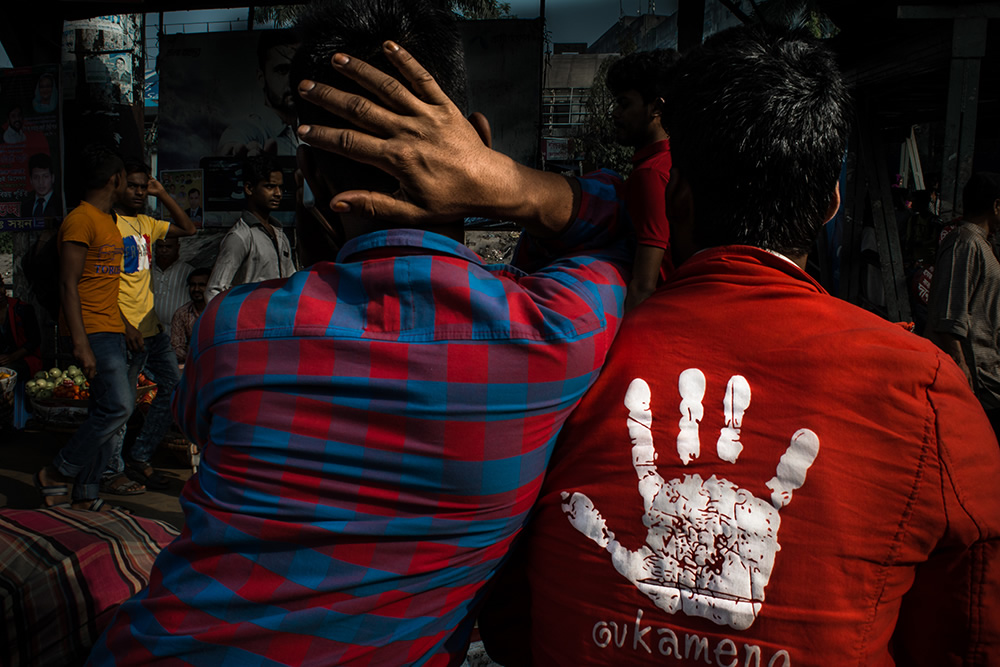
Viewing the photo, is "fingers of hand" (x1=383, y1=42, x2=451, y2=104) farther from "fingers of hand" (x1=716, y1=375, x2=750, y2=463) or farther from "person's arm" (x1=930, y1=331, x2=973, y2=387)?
"person's arm" (x1=930, y1=331, x2=973, y2=387)

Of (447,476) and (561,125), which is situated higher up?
(561,125)

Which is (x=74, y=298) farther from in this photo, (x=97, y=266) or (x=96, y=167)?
(x=96, y=167)

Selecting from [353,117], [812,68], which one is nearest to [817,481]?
[812,68]

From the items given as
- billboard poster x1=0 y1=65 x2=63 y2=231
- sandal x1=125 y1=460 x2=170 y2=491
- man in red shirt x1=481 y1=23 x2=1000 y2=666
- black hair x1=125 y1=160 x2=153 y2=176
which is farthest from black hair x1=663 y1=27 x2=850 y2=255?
billboard poster x1=0 y1=65 x2=63 y2=231

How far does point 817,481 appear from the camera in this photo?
0.92 metres

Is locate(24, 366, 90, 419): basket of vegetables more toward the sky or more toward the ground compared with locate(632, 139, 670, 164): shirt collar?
more toward the ground

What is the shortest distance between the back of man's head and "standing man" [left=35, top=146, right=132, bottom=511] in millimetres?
3409

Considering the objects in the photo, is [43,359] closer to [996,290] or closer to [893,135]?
[996,290]

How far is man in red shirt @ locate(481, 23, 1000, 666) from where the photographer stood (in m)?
0.91

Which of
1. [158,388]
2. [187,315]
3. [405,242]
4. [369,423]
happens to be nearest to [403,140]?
[405,242]

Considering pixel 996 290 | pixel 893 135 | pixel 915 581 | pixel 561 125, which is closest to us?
pixel 915 581

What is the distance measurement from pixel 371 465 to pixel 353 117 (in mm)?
477

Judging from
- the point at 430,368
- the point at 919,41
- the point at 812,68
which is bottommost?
the point at 430,368

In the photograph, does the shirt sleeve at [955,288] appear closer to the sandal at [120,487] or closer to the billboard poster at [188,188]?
the sandal at [120,487]
